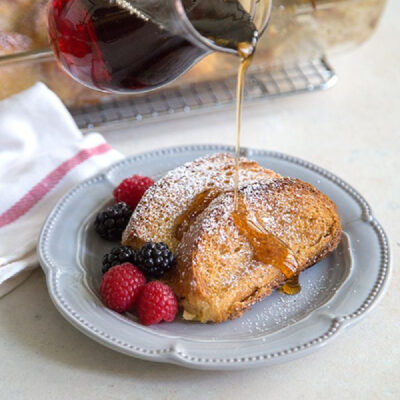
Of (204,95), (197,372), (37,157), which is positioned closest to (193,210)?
(197,372)

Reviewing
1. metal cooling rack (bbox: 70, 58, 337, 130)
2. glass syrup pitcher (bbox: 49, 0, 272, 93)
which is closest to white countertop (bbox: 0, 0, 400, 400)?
metal cooling rack (bbox: 70, 58, 337, 130)

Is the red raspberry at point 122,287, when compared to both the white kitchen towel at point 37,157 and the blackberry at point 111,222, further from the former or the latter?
the white kitchen towel at point 37,157

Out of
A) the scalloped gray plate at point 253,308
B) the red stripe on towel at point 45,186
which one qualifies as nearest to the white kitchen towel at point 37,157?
the red stripe on towel at point 45,186

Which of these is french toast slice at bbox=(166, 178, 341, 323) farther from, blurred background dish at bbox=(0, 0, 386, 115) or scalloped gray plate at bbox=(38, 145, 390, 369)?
blurred background dish at bbox=(0, 0, 386, 115)

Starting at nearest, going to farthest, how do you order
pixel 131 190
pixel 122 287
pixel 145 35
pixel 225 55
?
pixel 145 35 < pixel 122 287 < pixel 131 190 < pixel 225 55

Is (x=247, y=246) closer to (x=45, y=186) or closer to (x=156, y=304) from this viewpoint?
(x=156, y=304)

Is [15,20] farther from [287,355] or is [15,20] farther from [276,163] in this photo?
[287,355]

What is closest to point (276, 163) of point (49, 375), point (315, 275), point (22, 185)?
point (315, 275)
